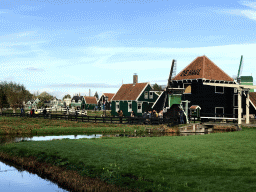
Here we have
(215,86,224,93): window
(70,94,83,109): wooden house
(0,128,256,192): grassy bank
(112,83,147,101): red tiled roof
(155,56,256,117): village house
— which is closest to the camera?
(0,128,256,192): grassy bank

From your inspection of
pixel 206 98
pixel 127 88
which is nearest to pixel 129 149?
pixel 206 98

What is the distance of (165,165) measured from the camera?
12391mm

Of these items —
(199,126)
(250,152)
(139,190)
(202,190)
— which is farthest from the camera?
(199,126)

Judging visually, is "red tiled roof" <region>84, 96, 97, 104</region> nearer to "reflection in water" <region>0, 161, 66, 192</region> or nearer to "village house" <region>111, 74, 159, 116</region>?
"village house" <region>111, 74, 159, 116</region>

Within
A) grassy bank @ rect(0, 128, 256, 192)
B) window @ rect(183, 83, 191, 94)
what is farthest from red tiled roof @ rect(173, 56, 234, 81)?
grassy bank @ rect(0, 128, 256, 192)

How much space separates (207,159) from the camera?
13125mm

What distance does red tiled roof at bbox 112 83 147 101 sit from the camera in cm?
5587

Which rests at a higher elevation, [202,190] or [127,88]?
[127,88]

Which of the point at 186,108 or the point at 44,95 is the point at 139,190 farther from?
the point at 44,95

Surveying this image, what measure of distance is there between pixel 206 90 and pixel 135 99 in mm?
15916

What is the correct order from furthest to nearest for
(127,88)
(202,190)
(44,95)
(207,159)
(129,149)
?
1. (44,95)
2. (127,88)
3. (129,149)
4. (207,159)
5. (202,190)

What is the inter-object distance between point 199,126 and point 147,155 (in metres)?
23.0

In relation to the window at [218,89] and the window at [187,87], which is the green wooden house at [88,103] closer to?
the window at [187,87]

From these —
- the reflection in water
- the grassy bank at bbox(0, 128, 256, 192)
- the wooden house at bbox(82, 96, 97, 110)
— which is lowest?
the reflection in water
